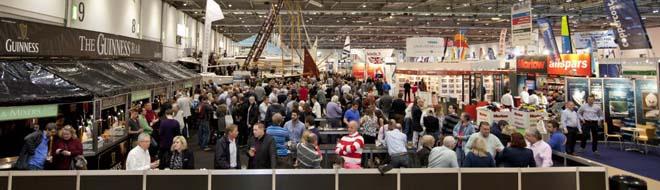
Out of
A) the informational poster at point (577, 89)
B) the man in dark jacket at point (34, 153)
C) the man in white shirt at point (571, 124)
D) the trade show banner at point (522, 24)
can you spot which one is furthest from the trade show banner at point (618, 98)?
the man in dark jacket at point (34, 153)

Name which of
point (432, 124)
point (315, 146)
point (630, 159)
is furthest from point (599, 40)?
point (315, 146)

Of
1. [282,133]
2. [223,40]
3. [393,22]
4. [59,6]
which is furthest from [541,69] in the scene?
[223,40]

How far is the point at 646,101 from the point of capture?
11414 millimetres

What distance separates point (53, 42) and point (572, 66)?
14043 mm

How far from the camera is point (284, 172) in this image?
4488 mm

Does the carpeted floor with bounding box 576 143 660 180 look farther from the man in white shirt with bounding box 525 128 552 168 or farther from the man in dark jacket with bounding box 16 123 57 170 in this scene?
the man in dark jacket with bounding box 16 123 57 170

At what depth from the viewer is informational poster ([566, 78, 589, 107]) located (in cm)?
1344

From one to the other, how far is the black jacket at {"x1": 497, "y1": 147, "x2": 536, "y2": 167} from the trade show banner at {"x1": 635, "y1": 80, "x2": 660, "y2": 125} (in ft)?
27.1

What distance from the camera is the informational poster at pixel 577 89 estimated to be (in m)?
13.4

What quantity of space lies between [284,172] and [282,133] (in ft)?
5.29

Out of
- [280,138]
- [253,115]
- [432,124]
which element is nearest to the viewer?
[280,138]

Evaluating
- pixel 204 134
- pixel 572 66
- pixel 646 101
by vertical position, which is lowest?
pixel 204 134

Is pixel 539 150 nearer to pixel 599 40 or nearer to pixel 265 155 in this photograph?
pixel 265 155

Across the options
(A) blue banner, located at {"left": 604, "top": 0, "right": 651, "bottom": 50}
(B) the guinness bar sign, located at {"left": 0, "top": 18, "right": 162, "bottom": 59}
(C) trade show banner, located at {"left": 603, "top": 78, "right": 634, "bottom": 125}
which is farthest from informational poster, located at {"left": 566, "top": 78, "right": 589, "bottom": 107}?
(B) the guinness bar sign, located at {"left": 0, "top": 18, "right": 162, "bottom": 59}
